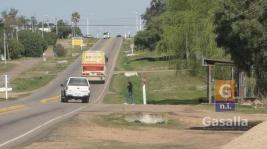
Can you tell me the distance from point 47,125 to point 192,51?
34.9 metres

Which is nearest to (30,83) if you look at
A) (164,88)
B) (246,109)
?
(164,88)

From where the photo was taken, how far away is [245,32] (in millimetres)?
33875

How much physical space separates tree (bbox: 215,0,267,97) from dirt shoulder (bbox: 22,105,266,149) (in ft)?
12.6

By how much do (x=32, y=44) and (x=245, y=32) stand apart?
12752 cm

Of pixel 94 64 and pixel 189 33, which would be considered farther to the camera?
pixel 94 64

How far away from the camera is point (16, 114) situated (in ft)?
103

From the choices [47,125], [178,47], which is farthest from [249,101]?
[178,47]

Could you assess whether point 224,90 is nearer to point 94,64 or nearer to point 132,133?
point 132,133

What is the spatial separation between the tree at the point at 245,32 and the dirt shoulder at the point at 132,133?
12.6 feet

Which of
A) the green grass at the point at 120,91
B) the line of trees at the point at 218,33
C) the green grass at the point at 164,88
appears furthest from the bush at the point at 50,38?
the line of trees at the point at 218,33

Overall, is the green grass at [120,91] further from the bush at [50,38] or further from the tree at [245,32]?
the bush at [50,38]

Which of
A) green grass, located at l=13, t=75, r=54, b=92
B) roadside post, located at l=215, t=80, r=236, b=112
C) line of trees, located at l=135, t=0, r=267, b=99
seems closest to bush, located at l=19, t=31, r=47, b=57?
green grass, located at l=13, t=75, r=54, b=92

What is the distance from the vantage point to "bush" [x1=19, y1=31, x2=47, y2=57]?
15562cm

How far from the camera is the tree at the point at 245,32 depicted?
31292 millimetres
